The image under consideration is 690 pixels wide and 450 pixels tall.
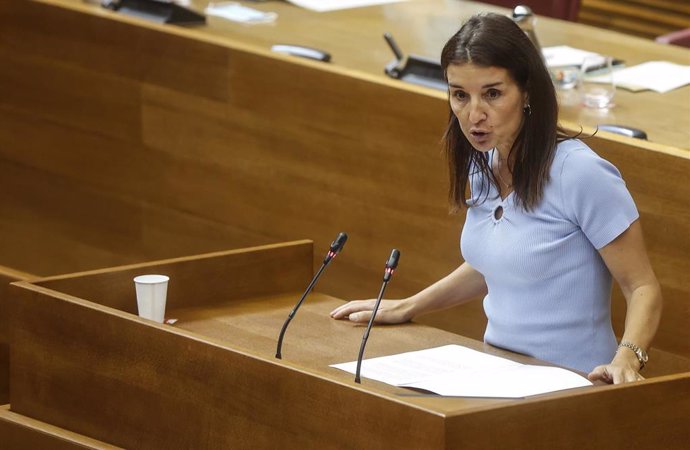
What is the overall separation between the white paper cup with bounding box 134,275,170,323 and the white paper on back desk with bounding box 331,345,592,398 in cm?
40

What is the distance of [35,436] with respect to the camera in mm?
2617

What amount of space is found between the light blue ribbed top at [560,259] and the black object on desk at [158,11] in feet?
6.73

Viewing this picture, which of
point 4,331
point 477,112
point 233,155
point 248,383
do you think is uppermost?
point 477,112

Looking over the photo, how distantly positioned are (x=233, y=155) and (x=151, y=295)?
5.14 feet

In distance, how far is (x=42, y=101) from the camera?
4898 mm

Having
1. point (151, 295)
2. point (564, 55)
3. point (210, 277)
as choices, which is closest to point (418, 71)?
point (564, 55)

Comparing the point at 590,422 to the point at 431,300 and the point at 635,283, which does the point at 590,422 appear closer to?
the point at 635,283

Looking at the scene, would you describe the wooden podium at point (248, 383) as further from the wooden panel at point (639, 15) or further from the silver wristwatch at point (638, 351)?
the wooden panel at point (639, 15)

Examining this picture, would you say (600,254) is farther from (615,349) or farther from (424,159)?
(424,159)

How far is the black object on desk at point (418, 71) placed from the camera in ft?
12.9

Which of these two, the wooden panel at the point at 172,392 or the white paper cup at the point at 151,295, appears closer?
the wooden panel at the point at 172,392

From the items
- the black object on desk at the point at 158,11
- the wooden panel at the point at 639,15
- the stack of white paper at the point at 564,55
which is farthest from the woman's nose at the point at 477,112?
the wooden panel at the point at 639,15

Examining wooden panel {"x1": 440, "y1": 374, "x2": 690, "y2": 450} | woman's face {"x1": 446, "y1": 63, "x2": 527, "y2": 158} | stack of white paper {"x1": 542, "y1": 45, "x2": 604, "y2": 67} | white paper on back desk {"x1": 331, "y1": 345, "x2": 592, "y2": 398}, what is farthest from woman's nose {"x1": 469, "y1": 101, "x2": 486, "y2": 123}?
stack of white paper {"x1": 542, "y1": 45, "x2": 604, "y2": 67}

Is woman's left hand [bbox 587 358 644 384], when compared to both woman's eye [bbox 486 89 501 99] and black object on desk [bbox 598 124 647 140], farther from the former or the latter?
black object on desk [bbox 598 124 647 140]
